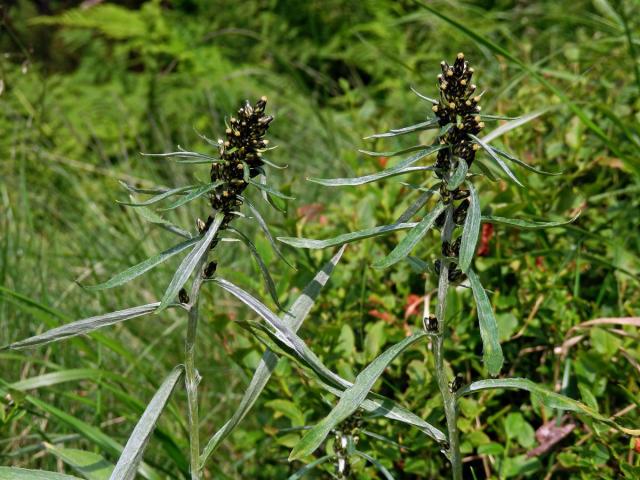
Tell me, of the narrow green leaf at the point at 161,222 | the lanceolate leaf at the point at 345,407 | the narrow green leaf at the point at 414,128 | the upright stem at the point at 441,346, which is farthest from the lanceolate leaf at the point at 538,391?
the narrow green leaf at the point at 161,222

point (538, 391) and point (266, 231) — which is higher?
point (266, 231)

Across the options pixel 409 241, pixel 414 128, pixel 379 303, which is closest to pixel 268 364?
pixel 409 241

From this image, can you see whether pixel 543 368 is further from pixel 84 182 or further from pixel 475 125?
pixel 84 182

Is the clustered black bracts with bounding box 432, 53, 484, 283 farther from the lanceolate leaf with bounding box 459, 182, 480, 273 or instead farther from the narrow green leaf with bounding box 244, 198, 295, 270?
the narrow green leaf with bounding box 244, 198, 295, 270

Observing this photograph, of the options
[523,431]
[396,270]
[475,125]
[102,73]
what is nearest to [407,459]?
[523,431]

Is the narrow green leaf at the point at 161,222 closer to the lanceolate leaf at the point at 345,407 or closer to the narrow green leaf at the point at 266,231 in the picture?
the narrow green leaf at the point at 266,231

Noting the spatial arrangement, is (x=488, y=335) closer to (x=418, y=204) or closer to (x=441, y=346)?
(x=441, y=346)
